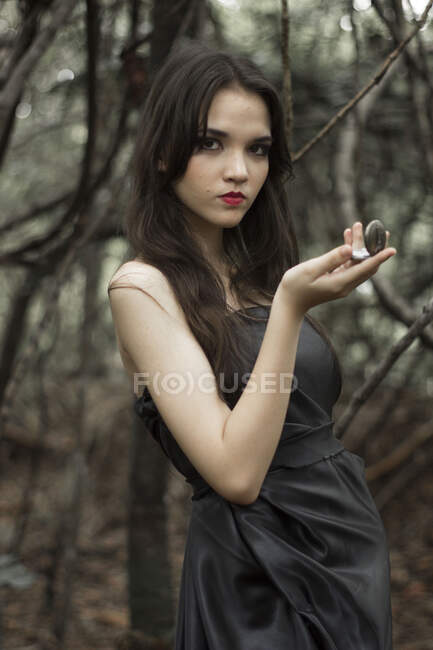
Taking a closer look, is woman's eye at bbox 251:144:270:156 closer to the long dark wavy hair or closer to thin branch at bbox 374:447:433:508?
the long dark wavy hair

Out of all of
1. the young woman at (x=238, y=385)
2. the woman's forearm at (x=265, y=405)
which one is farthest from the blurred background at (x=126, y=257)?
the woman's forearm at (x=265, y=405)

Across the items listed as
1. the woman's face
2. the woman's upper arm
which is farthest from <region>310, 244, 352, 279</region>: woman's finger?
the woman's face

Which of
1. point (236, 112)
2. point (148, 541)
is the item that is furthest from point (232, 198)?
point (148, 541)

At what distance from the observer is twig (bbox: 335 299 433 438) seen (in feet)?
5.16

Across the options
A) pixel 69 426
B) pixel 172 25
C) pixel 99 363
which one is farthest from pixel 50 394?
A: pixel 172 25

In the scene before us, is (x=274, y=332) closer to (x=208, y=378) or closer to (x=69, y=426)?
(x=208, y=378)

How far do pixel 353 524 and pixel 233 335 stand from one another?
422 mm

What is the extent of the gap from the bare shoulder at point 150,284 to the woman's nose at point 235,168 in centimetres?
23

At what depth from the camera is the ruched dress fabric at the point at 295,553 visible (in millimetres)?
1322

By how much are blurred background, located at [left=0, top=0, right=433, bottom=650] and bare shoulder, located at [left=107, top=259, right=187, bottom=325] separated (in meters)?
0.54

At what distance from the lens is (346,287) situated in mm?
1187

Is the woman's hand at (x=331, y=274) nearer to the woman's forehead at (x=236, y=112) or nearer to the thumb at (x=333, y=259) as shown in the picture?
the thumb at (x=333, y=259)

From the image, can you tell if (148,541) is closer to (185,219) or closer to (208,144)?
(185,219)

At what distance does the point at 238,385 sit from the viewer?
55.9 inches
